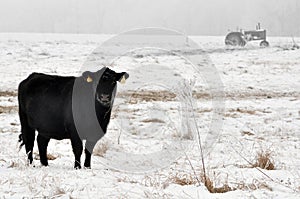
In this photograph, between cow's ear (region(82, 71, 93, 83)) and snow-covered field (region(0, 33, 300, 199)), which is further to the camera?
cow's ear (region(82, 71, 93, 83))

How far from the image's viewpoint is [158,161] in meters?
6.39

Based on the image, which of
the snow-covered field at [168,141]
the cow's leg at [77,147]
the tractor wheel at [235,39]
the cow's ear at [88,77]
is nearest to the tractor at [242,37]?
the tractor wheel at [235,39]

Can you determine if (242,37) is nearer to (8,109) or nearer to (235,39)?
(235,39)

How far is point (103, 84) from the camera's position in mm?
5652

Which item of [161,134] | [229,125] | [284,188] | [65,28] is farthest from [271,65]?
[65,28]

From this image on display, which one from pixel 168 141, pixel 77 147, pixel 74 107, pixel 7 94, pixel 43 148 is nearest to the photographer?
pixel 77 147

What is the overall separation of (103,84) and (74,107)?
557 millimetres

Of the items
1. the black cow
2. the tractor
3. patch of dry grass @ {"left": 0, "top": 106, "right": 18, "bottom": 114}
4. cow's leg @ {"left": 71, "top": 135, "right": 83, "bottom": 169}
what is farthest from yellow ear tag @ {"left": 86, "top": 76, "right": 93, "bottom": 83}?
the tractor

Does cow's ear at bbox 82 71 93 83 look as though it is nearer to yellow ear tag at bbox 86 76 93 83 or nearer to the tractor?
yellow ear tag at bbox 86 76 93 83

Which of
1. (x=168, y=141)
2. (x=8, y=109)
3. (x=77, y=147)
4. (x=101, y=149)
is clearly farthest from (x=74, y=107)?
(x=8, y=109)

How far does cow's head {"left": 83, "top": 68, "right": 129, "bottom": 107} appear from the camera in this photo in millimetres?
5582

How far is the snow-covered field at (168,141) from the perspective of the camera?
3.64 meters

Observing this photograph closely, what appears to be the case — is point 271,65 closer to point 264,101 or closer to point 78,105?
point 264,101

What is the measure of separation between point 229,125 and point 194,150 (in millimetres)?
2910
